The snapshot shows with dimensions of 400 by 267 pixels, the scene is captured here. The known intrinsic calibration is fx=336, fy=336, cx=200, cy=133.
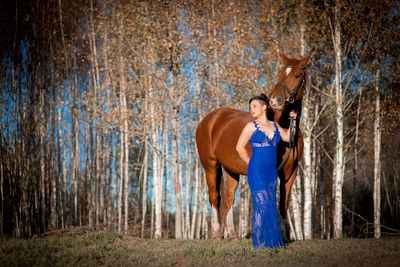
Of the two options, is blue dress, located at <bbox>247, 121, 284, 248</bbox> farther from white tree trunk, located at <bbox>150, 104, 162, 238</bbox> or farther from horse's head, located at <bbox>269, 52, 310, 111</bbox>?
white tree trunk, located at <bbox>150, 104, 162, 238</bbox>

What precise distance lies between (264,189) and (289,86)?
1403 millimetres

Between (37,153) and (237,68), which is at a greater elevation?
(237,68)

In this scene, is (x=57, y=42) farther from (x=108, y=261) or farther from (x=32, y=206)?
(x=108, y=261)

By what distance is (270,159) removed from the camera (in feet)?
13.6

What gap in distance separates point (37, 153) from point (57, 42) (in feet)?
11.0

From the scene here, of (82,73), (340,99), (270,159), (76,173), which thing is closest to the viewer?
(270,159)

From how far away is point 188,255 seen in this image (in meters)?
3.78

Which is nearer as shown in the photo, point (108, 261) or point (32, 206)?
point (108, 261)

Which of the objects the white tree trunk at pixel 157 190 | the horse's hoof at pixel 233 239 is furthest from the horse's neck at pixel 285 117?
the white tree trunk at pixel 157 190

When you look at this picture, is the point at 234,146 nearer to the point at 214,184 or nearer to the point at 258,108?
the point at 214,184

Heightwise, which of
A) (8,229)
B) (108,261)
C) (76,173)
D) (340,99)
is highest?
(340,99)

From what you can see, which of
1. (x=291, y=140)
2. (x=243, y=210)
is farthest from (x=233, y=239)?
(x=243, y=210)

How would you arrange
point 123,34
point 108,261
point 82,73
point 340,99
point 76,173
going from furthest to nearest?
point 82,73
point 76,173
point 123,34
point 340,99
point 108,261

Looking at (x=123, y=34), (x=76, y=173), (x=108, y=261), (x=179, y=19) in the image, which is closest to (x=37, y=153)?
(x=76, y=173)
